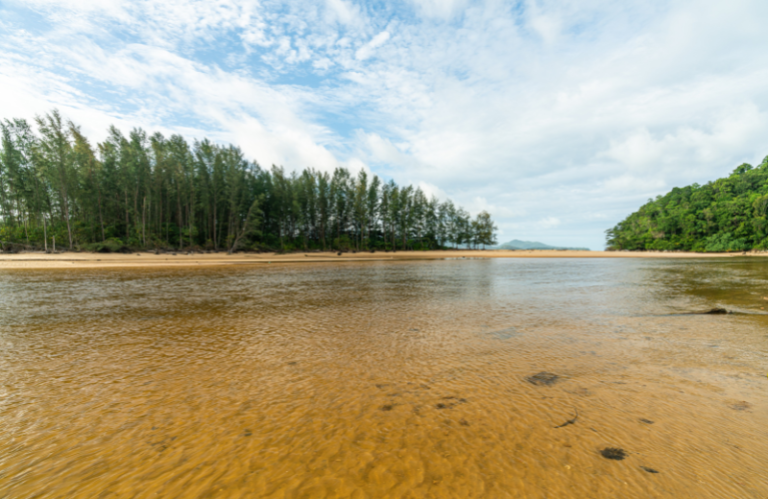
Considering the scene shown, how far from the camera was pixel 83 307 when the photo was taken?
29.3 feet

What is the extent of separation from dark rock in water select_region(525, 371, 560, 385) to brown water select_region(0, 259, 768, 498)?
0.09 metres

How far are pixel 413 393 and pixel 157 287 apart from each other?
14678 mm

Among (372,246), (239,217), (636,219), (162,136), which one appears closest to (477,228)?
(372,246)

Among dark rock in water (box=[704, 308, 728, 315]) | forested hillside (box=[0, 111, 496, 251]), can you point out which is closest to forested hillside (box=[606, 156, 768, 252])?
forested hillside (box=[0, 111, 496, 251])

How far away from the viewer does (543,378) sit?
4180mm

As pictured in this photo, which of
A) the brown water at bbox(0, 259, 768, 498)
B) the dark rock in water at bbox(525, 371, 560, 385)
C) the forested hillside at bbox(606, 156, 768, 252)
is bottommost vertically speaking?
the dark rock in water at bbox(525, 371, 560, 385)

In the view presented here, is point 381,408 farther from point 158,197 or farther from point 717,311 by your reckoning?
point 158,197

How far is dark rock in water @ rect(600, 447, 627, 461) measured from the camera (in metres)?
2.50

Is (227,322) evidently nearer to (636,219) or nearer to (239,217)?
(239,217)

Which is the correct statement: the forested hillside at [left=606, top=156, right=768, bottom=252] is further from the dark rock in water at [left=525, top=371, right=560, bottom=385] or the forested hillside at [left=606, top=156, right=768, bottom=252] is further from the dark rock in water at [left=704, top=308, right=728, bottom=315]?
the dark rock in water at [left=525, top=371, right=560, bottom=385]

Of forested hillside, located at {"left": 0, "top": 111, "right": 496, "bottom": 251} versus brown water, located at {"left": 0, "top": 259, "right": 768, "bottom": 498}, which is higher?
forested hillside, located at {"left": 0, "top": 111, "right": 496, "bottom": 251}

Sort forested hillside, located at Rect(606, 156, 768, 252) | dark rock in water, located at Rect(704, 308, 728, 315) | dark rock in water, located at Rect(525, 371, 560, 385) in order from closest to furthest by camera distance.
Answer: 1. dark rock in water, located at Rect(525, 371, 560, 385)
2. dark rock in water, located at Rect(704, 308, 728, 315)
3. forested hillside, located at Rect(606, 156, 768, 252)

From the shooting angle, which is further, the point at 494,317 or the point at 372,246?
the point at 372,246

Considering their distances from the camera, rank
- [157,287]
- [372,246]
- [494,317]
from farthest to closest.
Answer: [372,246] < [157,287] < [494,317]
